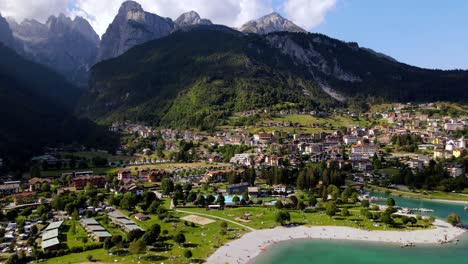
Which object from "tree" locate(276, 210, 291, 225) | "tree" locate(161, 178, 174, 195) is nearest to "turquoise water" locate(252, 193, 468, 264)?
"tree" locate(276, 210, 291, 225)

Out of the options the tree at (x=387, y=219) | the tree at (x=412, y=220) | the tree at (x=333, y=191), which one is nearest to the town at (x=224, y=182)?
the tree at (x=412, y=220)

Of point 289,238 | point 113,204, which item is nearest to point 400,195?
point 289,238

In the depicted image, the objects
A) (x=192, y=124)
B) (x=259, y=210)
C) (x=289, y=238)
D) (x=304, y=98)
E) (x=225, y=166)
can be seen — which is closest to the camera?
(x=289, y=238)

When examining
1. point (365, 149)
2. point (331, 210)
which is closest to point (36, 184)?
point (331, 210)

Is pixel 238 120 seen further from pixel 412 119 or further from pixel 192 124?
pixel 412 119

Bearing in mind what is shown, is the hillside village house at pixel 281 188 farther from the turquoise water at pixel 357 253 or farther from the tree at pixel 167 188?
the turquoise water at pixel 357 253
